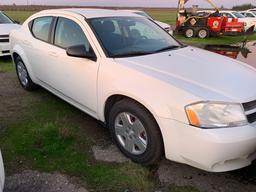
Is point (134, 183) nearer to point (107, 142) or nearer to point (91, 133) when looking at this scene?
point (107, 142)

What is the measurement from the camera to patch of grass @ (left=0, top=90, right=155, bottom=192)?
3229 mm

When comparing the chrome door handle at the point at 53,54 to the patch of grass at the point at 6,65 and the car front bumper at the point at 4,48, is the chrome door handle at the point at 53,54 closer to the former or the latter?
the patch of grass at the point at 6,65

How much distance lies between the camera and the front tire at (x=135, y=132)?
3203 mm

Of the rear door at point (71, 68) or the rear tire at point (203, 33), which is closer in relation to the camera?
the rear door at point (71, 68)

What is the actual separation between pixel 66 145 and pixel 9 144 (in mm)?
723

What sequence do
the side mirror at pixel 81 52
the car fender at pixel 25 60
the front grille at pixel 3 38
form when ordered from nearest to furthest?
the side mirror at pixel 81 52
the car fender at pixel 25 60
the front grille at pixel 3 38

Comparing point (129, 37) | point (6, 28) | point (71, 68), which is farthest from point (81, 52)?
point (6, 28)

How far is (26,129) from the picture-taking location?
172 inches

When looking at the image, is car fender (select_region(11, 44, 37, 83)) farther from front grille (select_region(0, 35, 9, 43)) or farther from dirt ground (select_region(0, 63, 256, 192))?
front grille (select_region(0, 35, 9, 43))

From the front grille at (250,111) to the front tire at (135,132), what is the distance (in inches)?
33.9

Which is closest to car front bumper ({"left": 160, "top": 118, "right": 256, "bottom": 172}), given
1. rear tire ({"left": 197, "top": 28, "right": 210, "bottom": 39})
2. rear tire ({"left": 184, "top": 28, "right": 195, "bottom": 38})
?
rear tire ({"left": 197, "top": 28, "right": 210, "bottom": 39})

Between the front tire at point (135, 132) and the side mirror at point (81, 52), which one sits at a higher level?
the side mirror at point (81, 52)

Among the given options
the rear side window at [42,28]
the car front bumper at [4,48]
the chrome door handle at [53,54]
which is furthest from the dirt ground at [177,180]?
the car front bumper at [4,48]

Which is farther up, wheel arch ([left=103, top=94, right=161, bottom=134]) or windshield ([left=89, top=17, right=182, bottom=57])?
windshield ([left=89, top=17, right=182, bottom=57])
